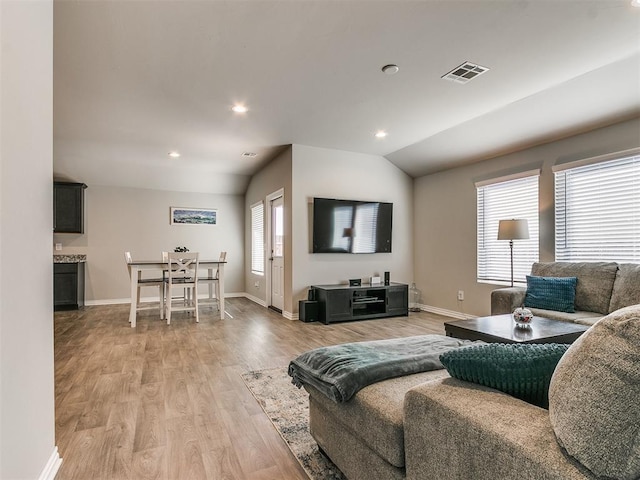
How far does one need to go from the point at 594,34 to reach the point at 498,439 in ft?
9.92

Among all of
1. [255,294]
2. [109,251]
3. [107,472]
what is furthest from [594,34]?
[109,251]

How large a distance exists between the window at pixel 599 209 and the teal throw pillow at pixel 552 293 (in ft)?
1.93

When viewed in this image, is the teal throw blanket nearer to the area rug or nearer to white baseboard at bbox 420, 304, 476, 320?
the area rug

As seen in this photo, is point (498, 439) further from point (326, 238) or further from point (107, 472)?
point (326, 238)

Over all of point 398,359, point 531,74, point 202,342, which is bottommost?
point 202,342

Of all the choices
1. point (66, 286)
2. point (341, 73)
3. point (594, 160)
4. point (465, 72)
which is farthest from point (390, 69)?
point (66, 286)

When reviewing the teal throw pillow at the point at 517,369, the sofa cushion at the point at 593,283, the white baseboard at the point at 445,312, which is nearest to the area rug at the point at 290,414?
the teal throw pillow at the point at 517,369

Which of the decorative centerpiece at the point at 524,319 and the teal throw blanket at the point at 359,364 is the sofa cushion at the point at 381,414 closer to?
the teal throw blanket at the point at 359,364

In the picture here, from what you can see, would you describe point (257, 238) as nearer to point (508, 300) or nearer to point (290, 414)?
point (508, 300)

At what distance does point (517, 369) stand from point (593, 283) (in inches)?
121

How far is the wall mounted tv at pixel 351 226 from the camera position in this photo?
17.4 ft

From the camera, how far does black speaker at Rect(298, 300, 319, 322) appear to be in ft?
16.2

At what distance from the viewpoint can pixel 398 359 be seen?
5.14 feet

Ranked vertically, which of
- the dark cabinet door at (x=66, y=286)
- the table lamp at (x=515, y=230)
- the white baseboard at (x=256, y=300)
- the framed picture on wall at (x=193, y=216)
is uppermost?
the framed picture on wall at (x=193, y=216)
